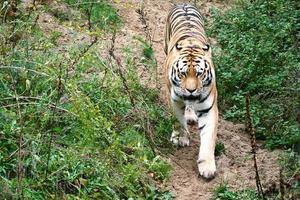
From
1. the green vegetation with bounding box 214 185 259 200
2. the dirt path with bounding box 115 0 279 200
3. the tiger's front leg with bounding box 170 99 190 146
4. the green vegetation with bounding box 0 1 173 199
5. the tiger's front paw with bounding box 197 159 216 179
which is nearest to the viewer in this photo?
the green vegetation with bounding box 0 1 173 199

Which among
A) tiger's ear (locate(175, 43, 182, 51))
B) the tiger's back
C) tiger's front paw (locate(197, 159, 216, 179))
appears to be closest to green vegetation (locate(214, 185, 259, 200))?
tiger's front paw (locate(197, 159, 216, 179))

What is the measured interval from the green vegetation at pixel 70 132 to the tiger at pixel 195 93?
0.92ft

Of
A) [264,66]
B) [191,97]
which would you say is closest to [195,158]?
[191,97]

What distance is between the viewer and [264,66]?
24.5 ft

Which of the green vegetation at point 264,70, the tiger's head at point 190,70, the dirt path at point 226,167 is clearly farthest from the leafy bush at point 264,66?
the tiger's head at point 190,70

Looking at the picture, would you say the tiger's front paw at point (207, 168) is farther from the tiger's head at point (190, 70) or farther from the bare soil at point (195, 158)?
the tiger's head at point (190, 70)

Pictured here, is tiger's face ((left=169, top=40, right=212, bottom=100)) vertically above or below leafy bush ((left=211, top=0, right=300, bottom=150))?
above

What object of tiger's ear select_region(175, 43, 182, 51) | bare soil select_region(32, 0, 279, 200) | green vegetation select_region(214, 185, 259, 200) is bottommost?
bare soil select_region(32, 0, 279, 200)

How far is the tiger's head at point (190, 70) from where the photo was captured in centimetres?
595

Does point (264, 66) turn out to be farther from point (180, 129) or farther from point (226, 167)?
point (226, 167)

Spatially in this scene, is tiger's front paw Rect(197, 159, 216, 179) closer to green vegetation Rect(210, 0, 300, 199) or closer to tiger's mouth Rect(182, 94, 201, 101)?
green vegetation Rect(210, 0, 300, 199)

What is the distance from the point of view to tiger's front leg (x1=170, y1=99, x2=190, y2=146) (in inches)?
246

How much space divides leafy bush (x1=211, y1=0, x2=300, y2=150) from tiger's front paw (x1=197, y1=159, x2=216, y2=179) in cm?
75

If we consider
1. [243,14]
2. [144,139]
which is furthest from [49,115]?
[243,14]
